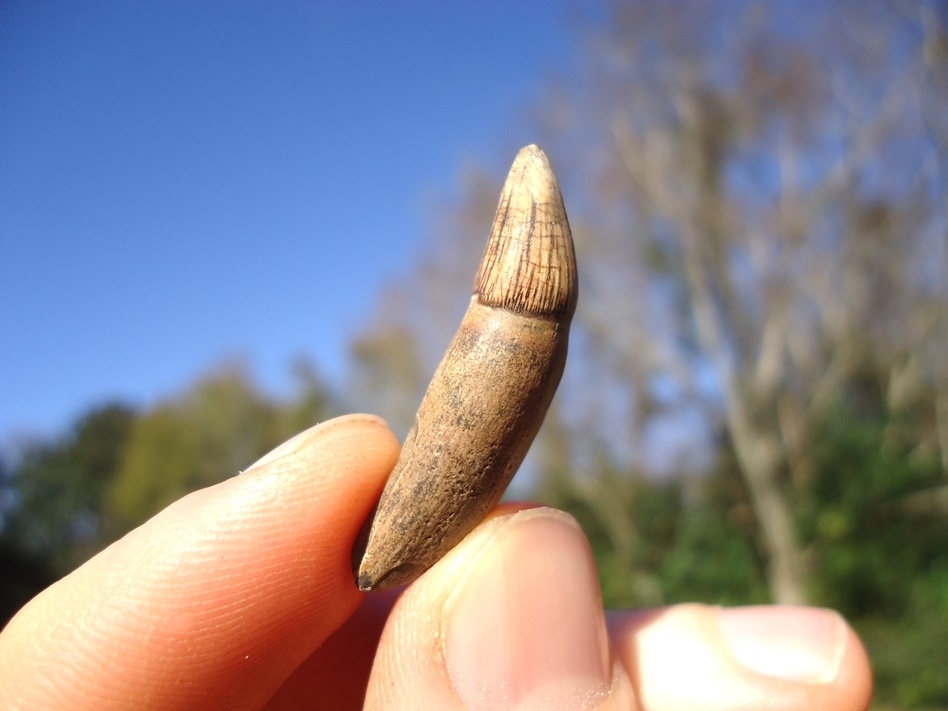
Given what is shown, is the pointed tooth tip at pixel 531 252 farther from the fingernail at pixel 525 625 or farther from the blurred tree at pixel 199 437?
the blurred tree at pixel 199 437

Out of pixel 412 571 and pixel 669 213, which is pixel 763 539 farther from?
pixel 412 571

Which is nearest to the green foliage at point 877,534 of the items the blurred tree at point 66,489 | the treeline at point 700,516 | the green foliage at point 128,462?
the treeline at point 700,516

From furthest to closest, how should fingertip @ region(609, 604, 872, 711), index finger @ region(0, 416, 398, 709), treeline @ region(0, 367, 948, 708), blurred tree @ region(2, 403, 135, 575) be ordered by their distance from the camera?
blurred tree @ region(2, 403, 135, 575) < treeline @ region(0, 367, 948, 708) < fingertip @ region(609, 604, 872, 711) < index finger @ region(0, 416, 398, 709)

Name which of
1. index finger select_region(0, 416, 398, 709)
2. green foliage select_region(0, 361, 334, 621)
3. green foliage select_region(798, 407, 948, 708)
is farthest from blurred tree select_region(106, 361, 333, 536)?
index finger select_region(0, 416, 398, 709)

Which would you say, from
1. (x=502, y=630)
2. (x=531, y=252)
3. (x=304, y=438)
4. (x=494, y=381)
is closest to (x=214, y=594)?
(x=304, y=438)

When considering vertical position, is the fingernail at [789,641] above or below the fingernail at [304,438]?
below

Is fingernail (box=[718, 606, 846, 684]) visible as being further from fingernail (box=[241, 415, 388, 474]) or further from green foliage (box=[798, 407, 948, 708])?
green foliage (box=[798, 407, 948, 708])
